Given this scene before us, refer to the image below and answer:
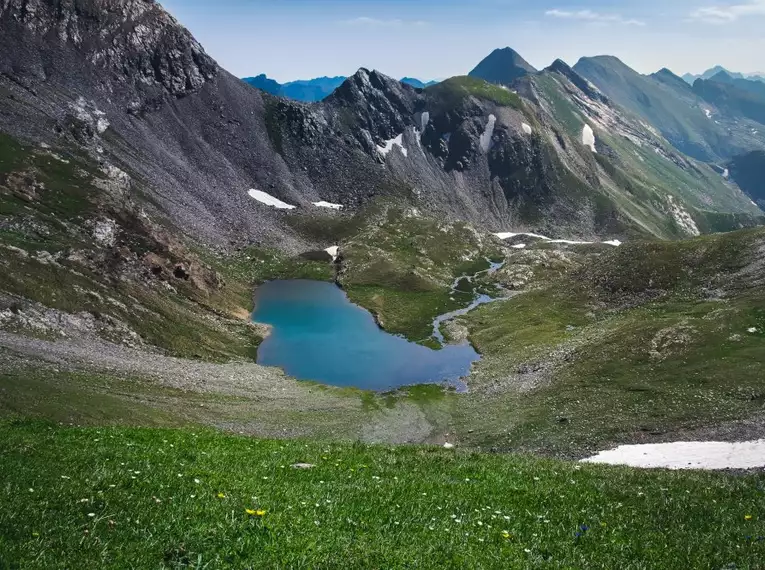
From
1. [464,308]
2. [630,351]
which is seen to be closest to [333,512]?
[630,351]

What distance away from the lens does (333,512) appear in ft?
46.9

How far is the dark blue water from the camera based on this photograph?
102312 millimetres

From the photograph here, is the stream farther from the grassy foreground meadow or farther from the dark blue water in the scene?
the grassy foreground meadow

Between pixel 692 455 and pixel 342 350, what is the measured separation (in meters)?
80.3

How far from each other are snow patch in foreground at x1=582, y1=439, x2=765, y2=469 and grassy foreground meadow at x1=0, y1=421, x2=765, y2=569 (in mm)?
23717

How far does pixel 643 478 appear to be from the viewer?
2183cm

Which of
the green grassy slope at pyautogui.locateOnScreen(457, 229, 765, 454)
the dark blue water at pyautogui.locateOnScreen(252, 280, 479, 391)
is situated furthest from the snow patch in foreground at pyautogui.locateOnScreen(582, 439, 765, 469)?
the dark blue water at pyautogui.locateOnScreen(252, 280, 479, 391)

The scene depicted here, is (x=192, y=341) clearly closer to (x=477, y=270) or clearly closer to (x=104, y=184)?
(x=104, y=184)

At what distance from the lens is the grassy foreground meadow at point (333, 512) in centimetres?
1113

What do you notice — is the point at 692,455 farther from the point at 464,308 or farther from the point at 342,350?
the point at 464,308

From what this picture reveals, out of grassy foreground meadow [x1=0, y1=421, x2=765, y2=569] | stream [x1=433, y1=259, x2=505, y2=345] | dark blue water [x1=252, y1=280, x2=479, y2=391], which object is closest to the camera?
grassy foreground meadow [x1=0, y1=421, x2=765, y2=569]

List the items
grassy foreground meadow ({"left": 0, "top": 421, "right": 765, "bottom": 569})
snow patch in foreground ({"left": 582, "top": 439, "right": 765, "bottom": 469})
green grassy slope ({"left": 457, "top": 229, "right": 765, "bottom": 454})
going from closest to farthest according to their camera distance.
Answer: grassy foreground meadow ({"left": 0, "top": 421, "right": 765, "bottom": 569}) < snow patch in foreground ({"left": 582, "top": 439, "right": 765, "bottom": 469}) < green grassy slope ({"left": 457, "top": 229, "right": 765, "bottom": 454})

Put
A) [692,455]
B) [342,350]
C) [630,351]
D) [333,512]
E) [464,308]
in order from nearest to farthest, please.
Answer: [333,512]
[692,455]
[630,351]
[342,350]
[464,308]

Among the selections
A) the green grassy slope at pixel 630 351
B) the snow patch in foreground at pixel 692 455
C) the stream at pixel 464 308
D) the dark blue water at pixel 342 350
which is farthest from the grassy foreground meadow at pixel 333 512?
the stream at pixel 464 308
